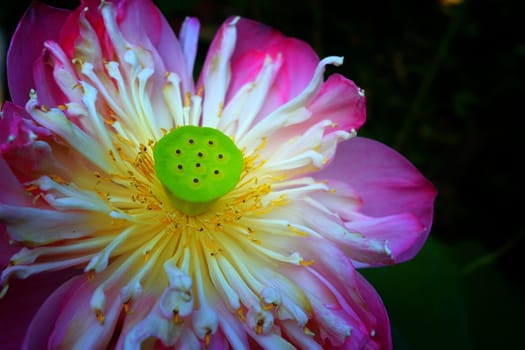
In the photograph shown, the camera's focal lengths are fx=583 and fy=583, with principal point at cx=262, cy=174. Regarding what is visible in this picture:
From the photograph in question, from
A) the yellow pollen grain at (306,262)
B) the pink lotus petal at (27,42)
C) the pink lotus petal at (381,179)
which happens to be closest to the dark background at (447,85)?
the pink lotus petal at (381,179)

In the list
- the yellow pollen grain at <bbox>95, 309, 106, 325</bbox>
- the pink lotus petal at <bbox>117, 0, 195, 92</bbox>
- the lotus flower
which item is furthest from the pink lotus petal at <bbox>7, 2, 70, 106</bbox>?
the yellow pollen grain at <bbox>95, 309, 106, 325</bbox>

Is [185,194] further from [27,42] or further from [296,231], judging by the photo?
[27,42]

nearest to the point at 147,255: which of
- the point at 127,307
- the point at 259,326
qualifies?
the point at 127,307

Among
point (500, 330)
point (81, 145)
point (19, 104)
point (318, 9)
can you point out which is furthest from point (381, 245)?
point (318, 9)

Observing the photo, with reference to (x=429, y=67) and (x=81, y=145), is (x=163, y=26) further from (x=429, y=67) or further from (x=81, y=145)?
(x=429, y=67)

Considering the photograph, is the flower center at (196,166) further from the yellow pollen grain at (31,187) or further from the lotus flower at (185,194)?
the yellow pollen grain at (31,187)

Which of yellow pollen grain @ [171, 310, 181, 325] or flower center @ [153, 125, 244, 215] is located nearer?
yellow pollen grain @ [171, 310, 181, 325]

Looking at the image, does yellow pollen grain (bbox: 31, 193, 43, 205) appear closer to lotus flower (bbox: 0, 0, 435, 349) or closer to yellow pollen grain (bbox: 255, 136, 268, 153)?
lotus flower (bbox: 0, 0, 435, 349)
